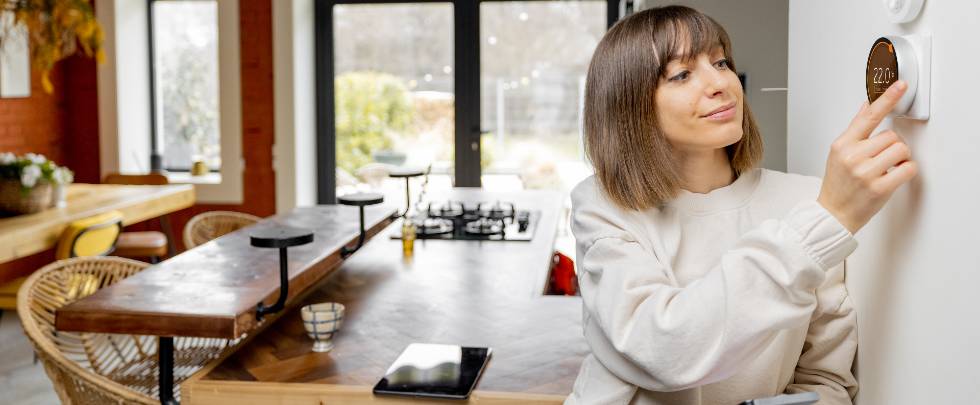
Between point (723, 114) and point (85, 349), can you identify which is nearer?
point (723, 114)

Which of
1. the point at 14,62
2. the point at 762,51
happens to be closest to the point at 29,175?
the point at 14,62

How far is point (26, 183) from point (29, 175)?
0.04m

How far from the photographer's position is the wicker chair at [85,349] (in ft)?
8.15

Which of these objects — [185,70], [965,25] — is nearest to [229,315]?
[965,25]

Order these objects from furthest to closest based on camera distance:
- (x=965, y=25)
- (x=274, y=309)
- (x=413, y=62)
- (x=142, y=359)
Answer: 1. (x=413, y=62)
2. (x=142, y=359)
3. (x=274, y=309)
4. (x=965, y=25)

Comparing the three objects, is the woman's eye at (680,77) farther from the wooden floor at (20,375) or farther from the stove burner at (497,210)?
the wooden floor at (20,375)

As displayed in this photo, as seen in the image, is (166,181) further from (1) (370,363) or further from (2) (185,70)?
(1) (370,363)

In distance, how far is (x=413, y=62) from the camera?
6.67 metres

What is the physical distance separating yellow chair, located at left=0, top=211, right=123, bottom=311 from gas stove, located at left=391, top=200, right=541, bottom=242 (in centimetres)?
157

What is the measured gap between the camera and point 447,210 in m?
4.43

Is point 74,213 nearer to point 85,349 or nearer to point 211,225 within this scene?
point 211,225

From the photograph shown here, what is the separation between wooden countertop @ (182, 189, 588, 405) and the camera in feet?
6.95

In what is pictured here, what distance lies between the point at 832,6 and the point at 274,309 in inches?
61.4

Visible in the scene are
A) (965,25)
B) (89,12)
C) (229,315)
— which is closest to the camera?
(965,25)
